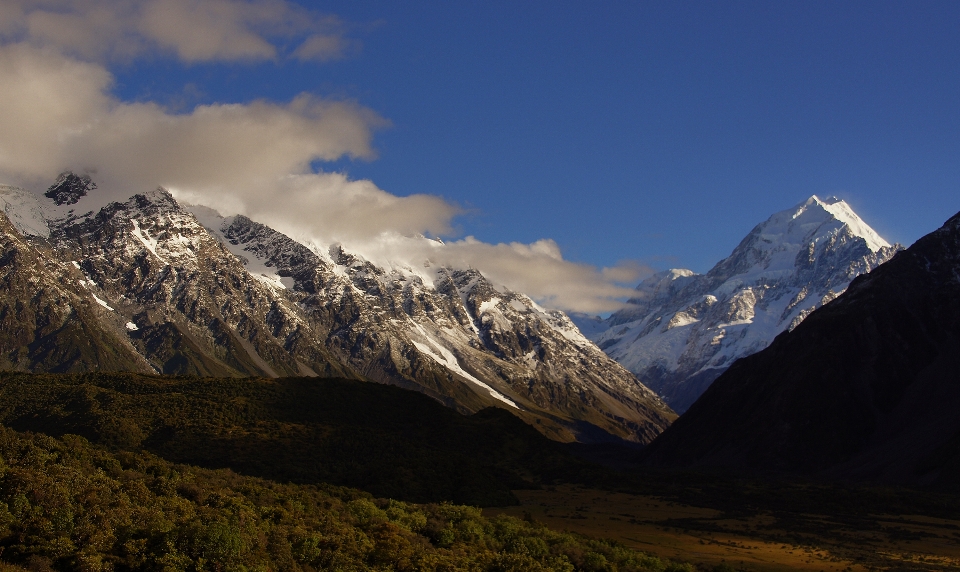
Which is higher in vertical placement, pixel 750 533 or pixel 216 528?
pixel 750 533

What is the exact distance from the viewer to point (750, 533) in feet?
515

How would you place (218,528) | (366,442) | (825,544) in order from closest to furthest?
(218,528) < (825,544) < (366,442)

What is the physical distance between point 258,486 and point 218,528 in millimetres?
39248

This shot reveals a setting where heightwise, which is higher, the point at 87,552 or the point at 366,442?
the point at 366,442

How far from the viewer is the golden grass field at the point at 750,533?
414 feet

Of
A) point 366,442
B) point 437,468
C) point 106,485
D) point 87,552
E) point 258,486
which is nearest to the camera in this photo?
point 87,552

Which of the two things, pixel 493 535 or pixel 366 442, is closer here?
pixel 493 535

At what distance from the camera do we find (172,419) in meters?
194

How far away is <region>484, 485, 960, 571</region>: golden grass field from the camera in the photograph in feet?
414

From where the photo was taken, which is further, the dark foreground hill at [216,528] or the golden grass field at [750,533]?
the golden grass field at [750,533]

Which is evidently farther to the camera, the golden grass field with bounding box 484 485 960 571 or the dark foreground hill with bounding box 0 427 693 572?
the golden grass field with bounding box 484 485 960 571

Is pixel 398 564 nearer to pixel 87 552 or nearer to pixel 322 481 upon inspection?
pixel 87 552

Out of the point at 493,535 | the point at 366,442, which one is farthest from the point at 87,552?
the point at 366,442

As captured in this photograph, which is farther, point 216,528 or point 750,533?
point 750,533
